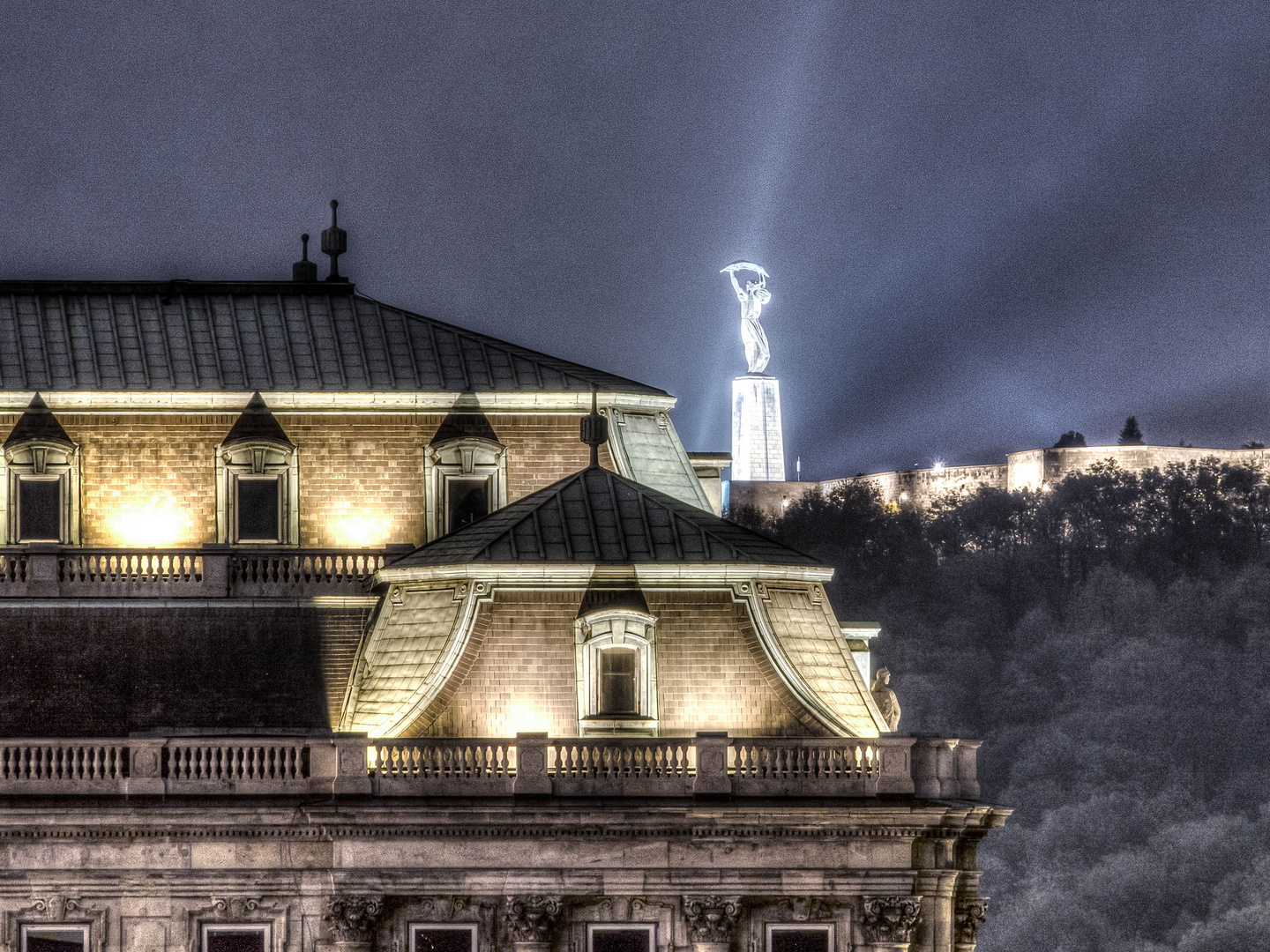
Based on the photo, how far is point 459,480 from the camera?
44.1 metres

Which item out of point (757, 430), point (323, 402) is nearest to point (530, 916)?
point (323, 402)

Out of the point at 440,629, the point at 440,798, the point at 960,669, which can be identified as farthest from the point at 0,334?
the point at 960,669

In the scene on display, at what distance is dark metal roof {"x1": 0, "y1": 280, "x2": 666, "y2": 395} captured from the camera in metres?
44.6

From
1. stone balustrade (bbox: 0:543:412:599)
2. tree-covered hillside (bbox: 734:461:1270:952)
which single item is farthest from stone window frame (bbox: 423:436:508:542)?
tree-covered hillside (bbox: 734:461:1270:952)

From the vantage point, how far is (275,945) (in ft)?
119

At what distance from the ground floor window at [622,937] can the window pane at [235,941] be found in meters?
5.66

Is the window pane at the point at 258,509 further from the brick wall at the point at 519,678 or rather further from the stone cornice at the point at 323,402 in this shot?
the brick wall at the point at 519,678

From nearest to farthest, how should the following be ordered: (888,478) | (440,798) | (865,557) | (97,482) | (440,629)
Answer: (440,798)
(440,629)
(97,482)
(865,557)
(888,478)

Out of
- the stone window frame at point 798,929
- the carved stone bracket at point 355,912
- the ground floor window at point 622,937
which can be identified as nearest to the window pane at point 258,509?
the carved stone bracket at point 355,912

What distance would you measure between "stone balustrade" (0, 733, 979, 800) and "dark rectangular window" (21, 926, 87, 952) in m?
2.32

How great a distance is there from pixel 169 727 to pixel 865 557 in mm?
110517

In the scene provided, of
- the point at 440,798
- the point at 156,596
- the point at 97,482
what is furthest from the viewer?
the point at 97,482

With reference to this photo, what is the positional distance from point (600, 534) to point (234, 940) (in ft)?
32.5

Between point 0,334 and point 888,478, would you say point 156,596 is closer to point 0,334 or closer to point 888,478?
point 0,334
